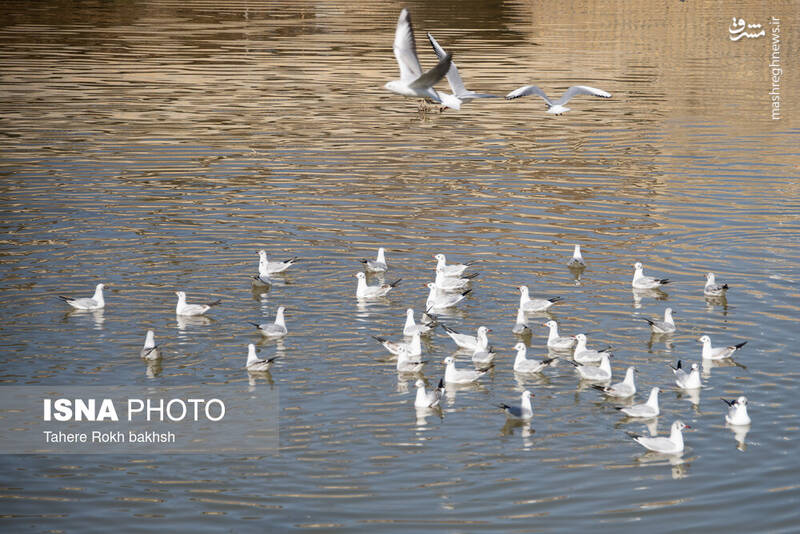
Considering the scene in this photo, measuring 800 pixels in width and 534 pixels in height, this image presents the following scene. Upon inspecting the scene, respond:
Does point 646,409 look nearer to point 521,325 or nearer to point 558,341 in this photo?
point 558,341

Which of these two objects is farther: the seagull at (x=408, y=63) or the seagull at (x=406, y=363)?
the seagull at (x=408, y=63)

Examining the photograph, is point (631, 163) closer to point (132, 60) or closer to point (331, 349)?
point (331, 349)

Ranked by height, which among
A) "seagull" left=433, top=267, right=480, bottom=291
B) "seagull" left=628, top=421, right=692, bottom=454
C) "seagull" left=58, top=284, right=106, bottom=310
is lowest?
"seagull" left=628, top=421, right=692, bottom=454

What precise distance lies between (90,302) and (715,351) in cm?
1184

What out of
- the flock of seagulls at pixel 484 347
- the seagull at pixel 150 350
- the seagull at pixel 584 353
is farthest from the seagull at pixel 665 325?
the seagull at pixel 150 350

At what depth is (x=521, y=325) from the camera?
2184 centimetres

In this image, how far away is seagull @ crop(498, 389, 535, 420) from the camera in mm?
17656

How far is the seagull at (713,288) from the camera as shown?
2362 cm

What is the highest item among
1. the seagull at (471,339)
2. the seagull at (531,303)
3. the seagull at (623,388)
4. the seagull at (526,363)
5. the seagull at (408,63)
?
the seagull at (408,63)

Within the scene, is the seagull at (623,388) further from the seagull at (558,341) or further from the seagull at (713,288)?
the seagull at (713,288)

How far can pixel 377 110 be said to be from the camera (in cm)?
4644

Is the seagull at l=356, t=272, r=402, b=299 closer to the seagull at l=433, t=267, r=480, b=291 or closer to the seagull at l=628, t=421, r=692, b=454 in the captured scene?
the seagull at l=433, t=267, r=480, b=291

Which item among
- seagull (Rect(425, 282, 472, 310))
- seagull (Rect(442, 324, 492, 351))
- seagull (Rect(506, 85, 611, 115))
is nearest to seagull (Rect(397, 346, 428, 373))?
seagull (Rect(442, 324, 492, 351))

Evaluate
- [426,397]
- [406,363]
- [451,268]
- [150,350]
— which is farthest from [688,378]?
[150,350]
